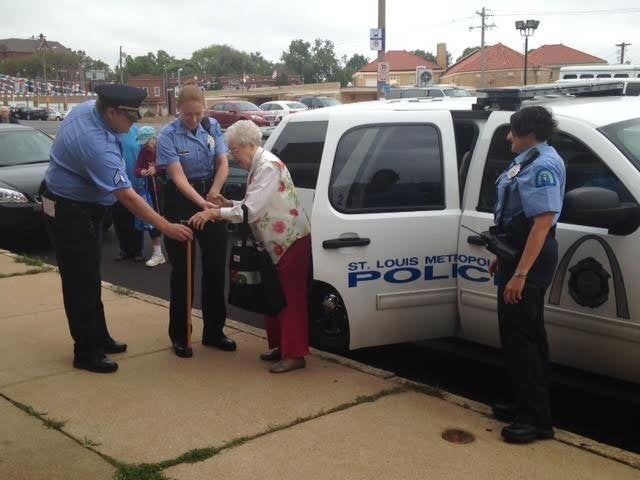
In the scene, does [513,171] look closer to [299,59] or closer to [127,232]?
[127,232]

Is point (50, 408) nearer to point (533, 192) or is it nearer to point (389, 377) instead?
point (389, 377)

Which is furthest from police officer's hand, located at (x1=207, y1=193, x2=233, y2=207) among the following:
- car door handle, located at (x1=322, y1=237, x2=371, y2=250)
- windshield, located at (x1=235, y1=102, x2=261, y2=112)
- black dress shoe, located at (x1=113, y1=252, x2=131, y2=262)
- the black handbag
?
windshield, located at (x1=235, y1=102, x2=261, y2=112)

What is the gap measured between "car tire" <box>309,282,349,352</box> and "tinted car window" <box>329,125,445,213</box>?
0.61 m

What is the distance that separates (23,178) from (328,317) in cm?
605

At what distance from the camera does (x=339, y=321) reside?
479 centimetres

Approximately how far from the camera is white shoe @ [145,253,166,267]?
8406 millimetres

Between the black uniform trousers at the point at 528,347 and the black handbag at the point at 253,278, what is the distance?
1401 mm

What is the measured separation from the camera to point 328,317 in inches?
190

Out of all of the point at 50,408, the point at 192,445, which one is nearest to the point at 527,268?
the point at 192,445

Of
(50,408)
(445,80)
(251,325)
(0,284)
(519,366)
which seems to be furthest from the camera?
(445,80)

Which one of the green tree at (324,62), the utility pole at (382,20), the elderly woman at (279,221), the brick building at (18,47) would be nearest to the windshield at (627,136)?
the elderly woman at (279,221)

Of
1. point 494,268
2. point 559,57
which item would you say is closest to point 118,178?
point 494,268

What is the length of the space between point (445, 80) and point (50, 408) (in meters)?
74.3

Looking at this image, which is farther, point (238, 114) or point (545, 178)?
point (238, 114)
